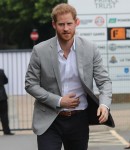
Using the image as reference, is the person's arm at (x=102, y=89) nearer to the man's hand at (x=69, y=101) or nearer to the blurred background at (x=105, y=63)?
the man's hand at (x=69, y=101)

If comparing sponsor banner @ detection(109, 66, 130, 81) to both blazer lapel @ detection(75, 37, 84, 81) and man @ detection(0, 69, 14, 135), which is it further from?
blazer lapel @ detection(75, 37, 84, 81)

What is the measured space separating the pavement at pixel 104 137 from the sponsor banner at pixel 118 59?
947 millimetres

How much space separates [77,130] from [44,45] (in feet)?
2.48

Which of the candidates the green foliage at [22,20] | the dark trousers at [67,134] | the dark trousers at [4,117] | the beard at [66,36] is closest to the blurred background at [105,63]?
the dark trousers at [4,117]

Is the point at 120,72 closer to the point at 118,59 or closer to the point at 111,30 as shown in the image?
the point at 118,59

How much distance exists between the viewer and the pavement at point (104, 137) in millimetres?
10641

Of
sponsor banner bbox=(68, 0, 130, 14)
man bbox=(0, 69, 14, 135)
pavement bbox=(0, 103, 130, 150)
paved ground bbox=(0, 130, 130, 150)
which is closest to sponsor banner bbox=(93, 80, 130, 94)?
pavement bbox=(0, 103, 130, 150)

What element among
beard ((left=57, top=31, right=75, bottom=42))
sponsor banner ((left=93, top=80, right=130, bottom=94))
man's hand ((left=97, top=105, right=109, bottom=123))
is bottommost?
sponsor banner ((left=93, top=80, right=130, bottom=94))

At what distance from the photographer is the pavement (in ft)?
34.9

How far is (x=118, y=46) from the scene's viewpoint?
12711 mm

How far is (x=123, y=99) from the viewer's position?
42.7 ft

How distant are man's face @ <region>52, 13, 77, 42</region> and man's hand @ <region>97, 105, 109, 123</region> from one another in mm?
627

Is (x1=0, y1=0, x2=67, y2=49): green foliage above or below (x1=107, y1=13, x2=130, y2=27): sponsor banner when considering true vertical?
below

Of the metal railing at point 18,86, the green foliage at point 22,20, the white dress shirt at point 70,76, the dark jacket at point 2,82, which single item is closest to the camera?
the white dress shirt at point 70,76
